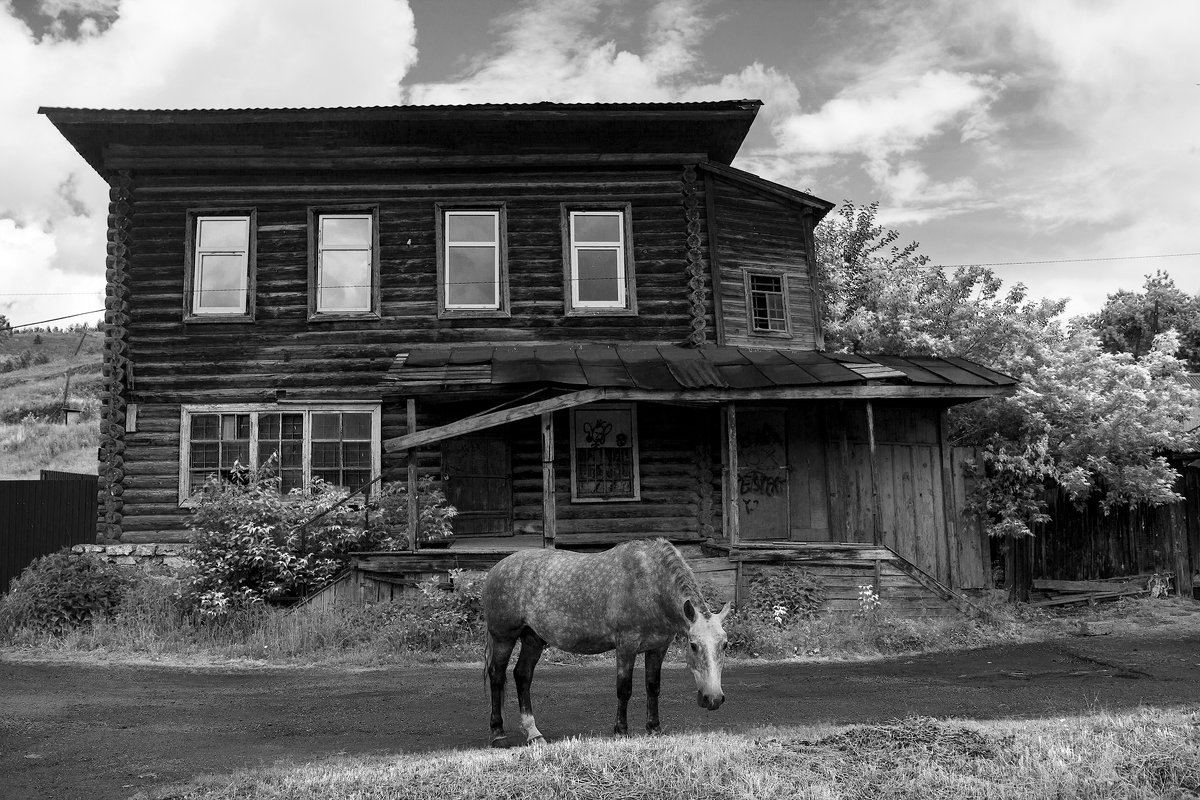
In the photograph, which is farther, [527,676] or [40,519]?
[40,519]

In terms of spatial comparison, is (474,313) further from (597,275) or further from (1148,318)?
(1148,318)

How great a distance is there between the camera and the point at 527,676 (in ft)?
25.8

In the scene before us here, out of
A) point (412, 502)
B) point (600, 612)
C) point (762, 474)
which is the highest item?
point (762, 474)

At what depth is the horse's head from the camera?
21.4ft

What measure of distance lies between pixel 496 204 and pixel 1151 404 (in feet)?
41.1

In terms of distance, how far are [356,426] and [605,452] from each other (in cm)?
446

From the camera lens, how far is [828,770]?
6668mm

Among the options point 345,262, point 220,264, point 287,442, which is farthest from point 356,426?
point 220,264

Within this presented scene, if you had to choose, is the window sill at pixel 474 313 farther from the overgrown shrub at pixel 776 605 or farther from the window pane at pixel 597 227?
the overgrown shrub at pixel 776 605

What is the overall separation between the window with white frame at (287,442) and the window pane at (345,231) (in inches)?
122

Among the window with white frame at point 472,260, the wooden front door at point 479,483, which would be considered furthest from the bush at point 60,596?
the window with white frame at point 472,260

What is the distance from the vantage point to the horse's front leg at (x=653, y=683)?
24.5 ft

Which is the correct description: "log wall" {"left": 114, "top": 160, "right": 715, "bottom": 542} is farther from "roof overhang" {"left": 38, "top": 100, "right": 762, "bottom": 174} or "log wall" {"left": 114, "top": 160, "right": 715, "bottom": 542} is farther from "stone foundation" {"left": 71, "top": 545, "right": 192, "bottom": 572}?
"roof overhang" {"left": 38, "top": 100, "right": 762, "bottom": 174}

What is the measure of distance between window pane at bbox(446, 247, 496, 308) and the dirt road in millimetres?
7910
